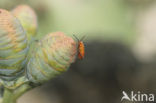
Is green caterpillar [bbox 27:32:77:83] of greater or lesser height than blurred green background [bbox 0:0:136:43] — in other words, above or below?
above

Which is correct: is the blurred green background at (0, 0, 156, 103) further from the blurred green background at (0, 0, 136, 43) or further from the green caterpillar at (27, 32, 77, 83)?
the green caterpillar at (27, 32, 77, 83)

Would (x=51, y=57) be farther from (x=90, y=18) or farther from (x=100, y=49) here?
(x=90, y=18)

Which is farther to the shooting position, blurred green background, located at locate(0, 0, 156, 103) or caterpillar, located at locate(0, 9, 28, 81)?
blurred green background, located at locate(0, 0, 156, 103)

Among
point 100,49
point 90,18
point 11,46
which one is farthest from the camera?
point 90,18

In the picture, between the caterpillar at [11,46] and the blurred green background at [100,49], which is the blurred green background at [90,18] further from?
the caterpillar at [11,46]

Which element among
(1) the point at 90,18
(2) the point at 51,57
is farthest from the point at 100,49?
(2) the point at 51,57

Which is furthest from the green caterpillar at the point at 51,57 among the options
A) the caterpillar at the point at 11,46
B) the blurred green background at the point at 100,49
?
the blurred green background at the point at 100,49

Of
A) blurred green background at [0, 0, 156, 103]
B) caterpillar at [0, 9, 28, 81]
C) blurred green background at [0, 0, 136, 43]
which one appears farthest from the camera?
blurred green background at [0, 0, 136, 43]

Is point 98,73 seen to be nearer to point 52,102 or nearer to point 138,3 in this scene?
point 52,102

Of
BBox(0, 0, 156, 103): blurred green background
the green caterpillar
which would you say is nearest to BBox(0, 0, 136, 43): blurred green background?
BBox(0, 0, 156, 103): blurred green background

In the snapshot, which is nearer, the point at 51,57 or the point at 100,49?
the point at 51,57

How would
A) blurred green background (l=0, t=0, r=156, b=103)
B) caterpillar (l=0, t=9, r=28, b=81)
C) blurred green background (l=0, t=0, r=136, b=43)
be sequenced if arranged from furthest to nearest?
blurred green background (l=0, t=0, r=136, b=43) → blurred green background (l=0, t=0, r=156, b=103) → caterpillar (l=0, t=9, r=28, b=81)

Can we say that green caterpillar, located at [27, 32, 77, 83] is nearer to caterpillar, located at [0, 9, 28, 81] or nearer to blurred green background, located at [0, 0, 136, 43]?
caterpillar, located at [0, 9, 28, 81]
